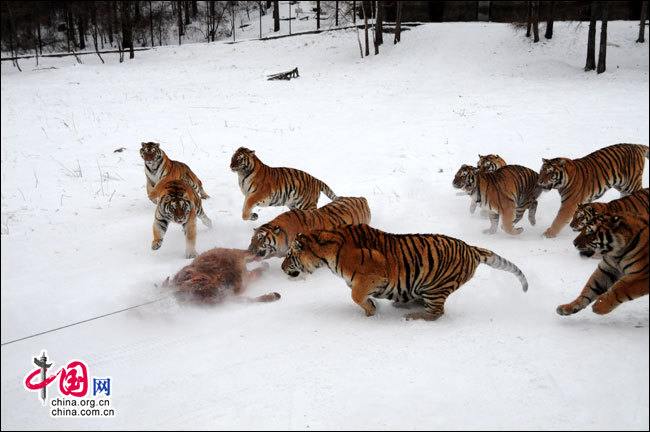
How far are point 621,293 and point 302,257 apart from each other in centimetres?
254

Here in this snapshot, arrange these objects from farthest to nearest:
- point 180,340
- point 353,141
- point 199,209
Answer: point 353,141 < point 199,209 < point 180,340

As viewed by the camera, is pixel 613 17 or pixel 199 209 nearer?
pixel 199 209

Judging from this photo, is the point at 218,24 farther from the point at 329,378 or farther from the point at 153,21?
the point at 329,378

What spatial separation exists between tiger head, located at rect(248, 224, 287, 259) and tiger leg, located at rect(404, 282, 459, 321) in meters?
1.77

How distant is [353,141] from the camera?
1206cm

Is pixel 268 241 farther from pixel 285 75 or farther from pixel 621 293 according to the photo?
pixel 285 75

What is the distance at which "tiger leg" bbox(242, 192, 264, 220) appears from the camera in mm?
7066

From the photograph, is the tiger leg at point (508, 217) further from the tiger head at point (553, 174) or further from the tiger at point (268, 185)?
the tiger at point (268, 185)

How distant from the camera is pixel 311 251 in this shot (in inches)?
175

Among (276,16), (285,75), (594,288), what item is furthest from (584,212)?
(276,16)

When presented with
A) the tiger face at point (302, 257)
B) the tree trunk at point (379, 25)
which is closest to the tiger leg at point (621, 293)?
the tiger face at point (302, 257)

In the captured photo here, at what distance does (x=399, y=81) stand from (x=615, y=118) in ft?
31.3

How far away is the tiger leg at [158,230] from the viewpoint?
6.15 m

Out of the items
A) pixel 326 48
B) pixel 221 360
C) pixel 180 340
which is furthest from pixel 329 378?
pixel 326 48
